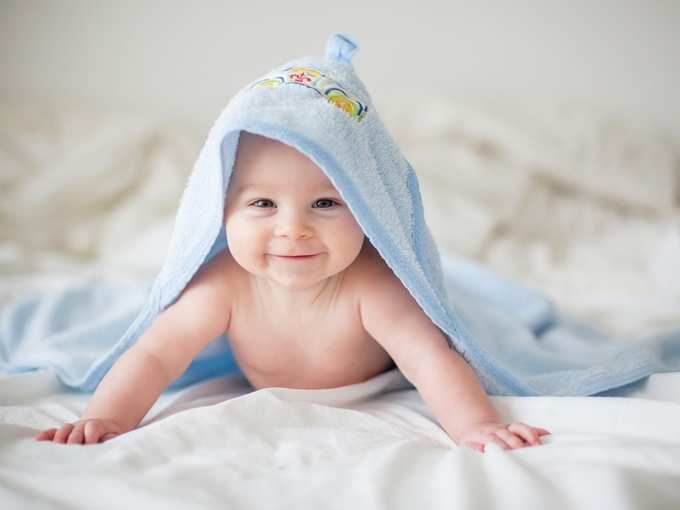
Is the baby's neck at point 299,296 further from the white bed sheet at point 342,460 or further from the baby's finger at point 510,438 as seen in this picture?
the baby's finger at point 510,438

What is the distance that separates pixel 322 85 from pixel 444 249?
937mm

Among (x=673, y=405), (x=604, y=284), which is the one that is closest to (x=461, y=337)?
(x=673, y=405)

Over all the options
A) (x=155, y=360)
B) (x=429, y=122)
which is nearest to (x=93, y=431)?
(x=155, y=360)

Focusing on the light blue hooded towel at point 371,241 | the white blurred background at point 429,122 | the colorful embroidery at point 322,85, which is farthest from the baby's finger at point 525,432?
the white blurred background at point 429,122

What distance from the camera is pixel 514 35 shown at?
2.45 m

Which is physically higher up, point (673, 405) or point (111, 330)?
point (673, 405)

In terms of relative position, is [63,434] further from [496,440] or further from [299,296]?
[496,440]

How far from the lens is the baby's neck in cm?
105

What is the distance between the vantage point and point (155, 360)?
0.99m

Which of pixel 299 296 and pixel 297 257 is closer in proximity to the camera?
pixel 297 257

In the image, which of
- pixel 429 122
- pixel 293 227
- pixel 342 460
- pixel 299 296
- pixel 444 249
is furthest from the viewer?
pixel 429 122

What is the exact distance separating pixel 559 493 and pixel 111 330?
2.88 feet

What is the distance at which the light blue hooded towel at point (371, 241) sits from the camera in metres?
0.91

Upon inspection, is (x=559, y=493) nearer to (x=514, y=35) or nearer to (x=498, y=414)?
(x=498, y=414)
